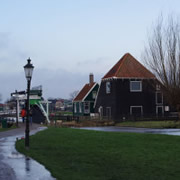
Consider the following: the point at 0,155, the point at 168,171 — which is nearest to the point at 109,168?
the point at 168,171

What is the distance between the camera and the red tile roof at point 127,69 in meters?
50.7

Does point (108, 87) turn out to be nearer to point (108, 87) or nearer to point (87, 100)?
point (108, 87)

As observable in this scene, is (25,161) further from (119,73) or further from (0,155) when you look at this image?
(119,73)

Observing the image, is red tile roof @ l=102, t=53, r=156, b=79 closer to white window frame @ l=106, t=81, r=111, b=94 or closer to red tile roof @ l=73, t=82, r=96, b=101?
white window frame @ l=106, t=81, r=111, b=94

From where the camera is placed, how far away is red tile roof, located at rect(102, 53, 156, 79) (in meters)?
50.7

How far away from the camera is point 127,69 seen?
51812 mm

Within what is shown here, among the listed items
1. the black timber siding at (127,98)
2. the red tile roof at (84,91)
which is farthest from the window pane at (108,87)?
the red tile roof at (84,91)

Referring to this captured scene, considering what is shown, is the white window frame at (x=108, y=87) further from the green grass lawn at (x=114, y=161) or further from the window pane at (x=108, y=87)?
the green grass lawn at (x=114, y=161)

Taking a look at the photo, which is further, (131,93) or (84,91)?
(84,91)

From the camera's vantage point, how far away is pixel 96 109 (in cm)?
5978

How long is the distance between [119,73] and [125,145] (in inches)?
1297

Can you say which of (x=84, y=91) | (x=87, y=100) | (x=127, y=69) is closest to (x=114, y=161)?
(x=127, y=69)

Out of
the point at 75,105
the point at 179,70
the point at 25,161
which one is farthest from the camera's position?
the point at 75,105

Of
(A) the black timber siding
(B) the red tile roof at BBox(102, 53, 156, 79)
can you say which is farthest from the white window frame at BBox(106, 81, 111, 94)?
(B) the red tile roof at BBox(102, 53, 156, 79)
